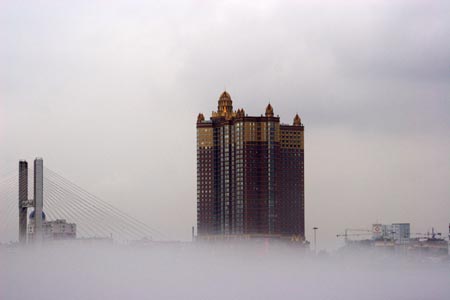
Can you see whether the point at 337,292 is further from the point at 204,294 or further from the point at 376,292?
the point at 204,294

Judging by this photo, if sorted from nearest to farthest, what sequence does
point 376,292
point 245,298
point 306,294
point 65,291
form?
point 65,291 → point 245,298 → point 306,294 → point 376,292

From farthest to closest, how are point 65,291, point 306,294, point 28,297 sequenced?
point 306,294 < point 65,291 < point 28,297

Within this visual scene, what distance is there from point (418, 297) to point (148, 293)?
43.9 m

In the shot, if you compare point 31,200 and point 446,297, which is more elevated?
point 31,200

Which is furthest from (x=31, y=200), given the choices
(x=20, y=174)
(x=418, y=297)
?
(x=418, y=297)

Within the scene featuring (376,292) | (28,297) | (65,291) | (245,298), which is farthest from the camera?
(376,292)

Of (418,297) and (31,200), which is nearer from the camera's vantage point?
(31,200)

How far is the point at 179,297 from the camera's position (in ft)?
538

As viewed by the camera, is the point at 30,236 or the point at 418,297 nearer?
the point at 30,236

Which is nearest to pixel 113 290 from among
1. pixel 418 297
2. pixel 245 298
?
pixel 245 298

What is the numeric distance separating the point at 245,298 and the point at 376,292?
36985mm

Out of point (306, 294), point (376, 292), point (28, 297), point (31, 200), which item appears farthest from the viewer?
point (376, 292)

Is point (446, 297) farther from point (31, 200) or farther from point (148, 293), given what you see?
point (31, 200)

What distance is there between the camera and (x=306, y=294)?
184m
